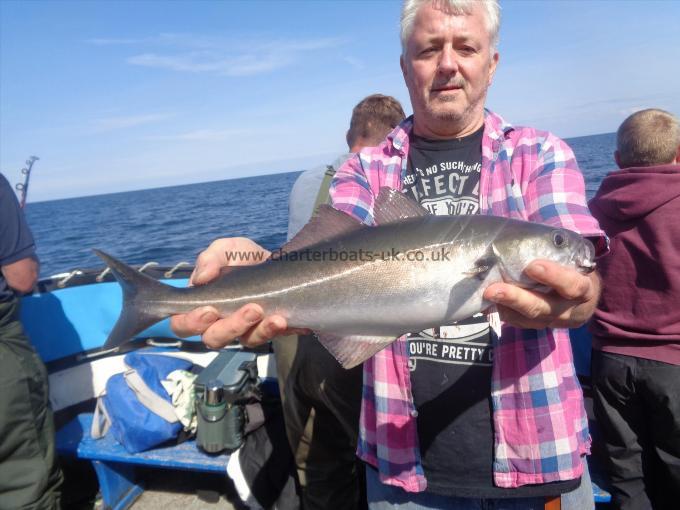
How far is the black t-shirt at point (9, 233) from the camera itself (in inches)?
174

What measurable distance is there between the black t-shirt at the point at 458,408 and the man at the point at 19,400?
3.92 metres

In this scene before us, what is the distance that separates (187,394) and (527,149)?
460 centimetres

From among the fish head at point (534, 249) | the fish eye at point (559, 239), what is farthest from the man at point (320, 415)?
the fish eye at point (559, 239)

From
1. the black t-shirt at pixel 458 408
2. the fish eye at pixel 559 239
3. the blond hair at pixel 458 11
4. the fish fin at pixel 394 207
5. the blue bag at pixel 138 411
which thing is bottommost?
the blue bag at pixel 138 411

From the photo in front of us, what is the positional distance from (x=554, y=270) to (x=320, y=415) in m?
2.96

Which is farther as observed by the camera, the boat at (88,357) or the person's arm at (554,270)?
the boat at (88,357)

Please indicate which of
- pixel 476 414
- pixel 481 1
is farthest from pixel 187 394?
pixel 481 1

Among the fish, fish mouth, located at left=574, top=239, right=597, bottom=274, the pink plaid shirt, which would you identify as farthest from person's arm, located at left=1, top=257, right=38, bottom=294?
fish mouth, located at left=574, top=239, right=597, bottom=274

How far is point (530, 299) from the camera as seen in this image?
2.09 metres

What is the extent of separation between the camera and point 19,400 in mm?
4203

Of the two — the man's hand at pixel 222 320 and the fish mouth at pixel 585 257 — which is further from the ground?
Result: the fish mouth at pixel 585 257

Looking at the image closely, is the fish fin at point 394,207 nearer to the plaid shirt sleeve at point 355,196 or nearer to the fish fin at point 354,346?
the plaid shirt sleeve at point 355,196

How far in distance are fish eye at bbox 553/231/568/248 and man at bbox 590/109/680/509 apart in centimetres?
229

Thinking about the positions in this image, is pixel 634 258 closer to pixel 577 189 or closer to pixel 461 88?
pixel 577 189
